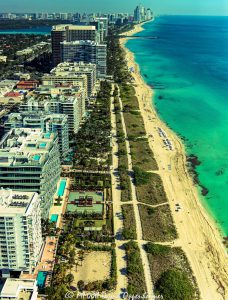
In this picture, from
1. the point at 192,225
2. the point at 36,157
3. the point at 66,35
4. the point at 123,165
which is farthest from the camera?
the point at 66,35

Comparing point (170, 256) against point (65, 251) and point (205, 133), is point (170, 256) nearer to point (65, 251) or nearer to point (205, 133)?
point (65, 251)

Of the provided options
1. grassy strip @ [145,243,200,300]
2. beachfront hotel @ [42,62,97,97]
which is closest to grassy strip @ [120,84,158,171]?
beachfront hotel @ [42,62,97,97]

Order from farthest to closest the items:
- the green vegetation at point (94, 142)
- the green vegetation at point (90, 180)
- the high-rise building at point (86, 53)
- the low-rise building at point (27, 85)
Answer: the high-rise building at point (86, 53), the low-rise building at point (27, 85), the green vegetation at point (94, 142), the green vegetation at point (90, 180)

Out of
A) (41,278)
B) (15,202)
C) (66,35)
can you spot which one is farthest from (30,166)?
(66,35)

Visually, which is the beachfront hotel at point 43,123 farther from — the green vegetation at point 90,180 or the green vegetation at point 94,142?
the green vegetation at point 90,180

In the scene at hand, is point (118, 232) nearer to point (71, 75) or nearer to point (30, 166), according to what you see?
point (30, 166)

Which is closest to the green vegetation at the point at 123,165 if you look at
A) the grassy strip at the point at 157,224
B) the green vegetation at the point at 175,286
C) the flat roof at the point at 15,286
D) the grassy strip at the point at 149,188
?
the grassy strip at the point at 149,188

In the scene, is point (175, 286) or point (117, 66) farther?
point (117, 66)
